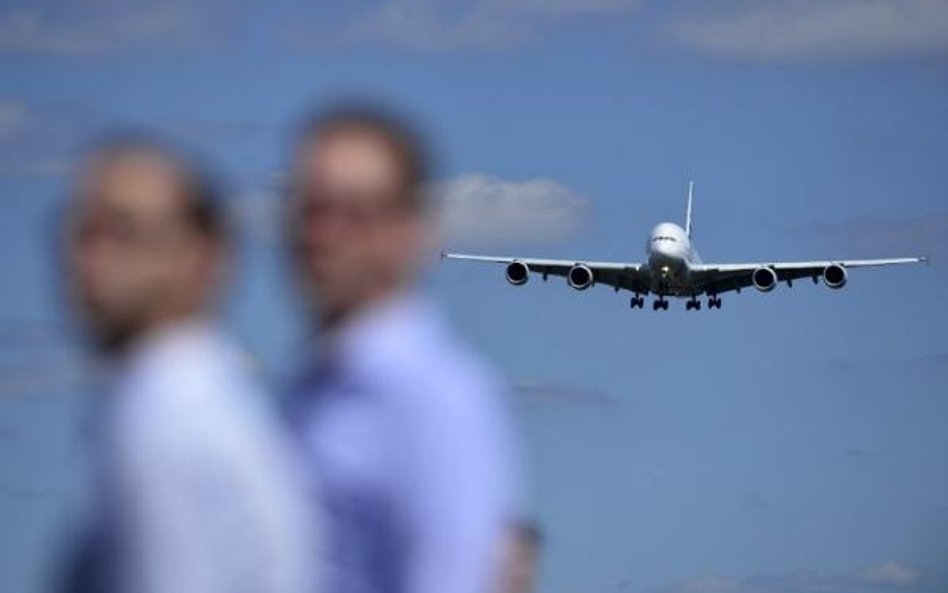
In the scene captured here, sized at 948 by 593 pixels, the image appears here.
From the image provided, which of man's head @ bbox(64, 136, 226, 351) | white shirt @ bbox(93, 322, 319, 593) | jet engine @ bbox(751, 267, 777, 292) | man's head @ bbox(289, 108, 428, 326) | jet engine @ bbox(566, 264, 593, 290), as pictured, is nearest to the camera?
white shirt @ bbox(93, 322, 319, 593)

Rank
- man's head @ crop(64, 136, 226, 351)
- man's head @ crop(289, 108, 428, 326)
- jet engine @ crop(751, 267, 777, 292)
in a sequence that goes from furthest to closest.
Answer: jet engine @ crop(751, 267, 777, 292) → man's head @ crop(289, 108, 428, 326) → man's head @ crop(64, 136, 226, 351)

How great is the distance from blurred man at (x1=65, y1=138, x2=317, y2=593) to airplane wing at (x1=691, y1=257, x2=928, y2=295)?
84.1 metres

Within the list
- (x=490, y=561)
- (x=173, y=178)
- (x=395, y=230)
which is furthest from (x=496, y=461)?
(x=173, y=178)

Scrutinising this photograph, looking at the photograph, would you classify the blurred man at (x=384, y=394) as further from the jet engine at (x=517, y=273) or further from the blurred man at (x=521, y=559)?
the jet engine at (x=517, y=273)

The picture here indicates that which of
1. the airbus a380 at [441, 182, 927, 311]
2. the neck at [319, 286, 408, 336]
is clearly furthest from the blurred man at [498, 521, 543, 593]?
the airbus a380 at [441, 182, 927, 311]

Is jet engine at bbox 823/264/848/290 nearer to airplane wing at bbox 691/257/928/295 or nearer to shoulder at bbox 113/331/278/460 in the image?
airplane wing at bbox 691/257/928/295

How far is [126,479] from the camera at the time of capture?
370cm

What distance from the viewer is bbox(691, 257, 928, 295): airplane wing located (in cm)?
8856

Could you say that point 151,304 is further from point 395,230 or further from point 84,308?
point 395,230

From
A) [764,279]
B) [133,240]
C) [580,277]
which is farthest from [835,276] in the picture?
[133,240]

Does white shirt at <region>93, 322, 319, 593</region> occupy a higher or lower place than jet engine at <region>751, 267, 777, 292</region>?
lower

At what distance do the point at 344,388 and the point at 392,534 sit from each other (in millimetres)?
313

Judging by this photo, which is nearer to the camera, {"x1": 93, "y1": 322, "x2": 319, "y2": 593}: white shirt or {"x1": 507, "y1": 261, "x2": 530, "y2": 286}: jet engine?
{"x1": 93, "y1": 322, "x2": 319, "y2": 593}: white shirt

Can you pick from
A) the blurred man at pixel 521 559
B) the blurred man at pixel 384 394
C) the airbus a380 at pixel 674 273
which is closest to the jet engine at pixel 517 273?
the airbus a380 at pixel 674 273
